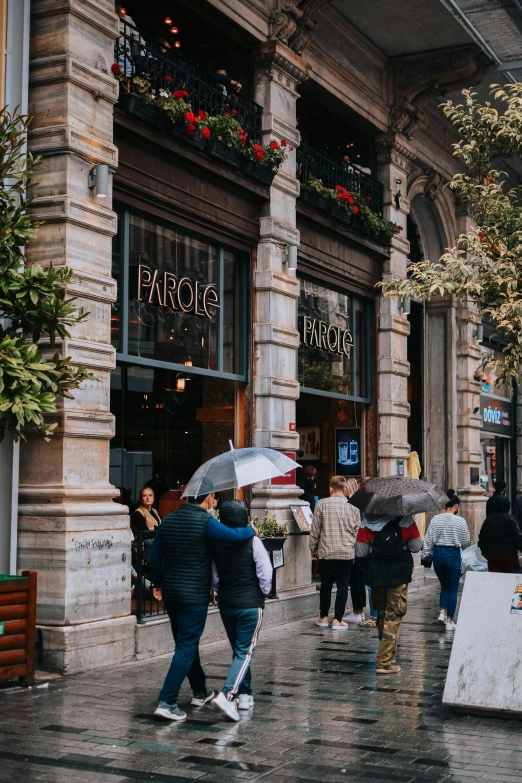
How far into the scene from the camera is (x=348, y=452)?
17781 mm

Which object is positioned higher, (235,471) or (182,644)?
(235,471)

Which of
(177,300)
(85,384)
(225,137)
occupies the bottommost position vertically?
(85,384)

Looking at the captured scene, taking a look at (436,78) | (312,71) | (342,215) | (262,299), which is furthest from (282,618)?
(436,78)

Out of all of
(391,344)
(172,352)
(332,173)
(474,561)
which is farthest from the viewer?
(391,344)

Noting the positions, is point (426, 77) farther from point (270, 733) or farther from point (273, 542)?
point (270, 733)

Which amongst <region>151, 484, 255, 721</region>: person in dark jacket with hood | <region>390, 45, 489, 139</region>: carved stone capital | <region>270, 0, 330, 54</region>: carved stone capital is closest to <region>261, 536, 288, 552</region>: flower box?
<region>151, 484, 255, 721</region>: person in dark jacket with hood

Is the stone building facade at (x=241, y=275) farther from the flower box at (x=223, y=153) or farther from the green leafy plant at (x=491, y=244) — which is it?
the green leafy plant at (x=491, y=244)

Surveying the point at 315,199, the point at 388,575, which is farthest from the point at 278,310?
the point at 388,575

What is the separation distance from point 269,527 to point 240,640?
5551 mm

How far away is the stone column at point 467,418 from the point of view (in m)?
21.6

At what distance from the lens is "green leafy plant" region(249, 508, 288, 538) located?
13.4 meters

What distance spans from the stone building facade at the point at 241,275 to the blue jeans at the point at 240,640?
84.0 inches

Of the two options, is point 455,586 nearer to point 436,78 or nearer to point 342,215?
point 342,215

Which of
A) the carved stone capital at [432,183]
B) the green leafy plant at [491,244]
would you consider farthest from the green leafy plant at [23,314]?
the carved stone capital at [432,183]
